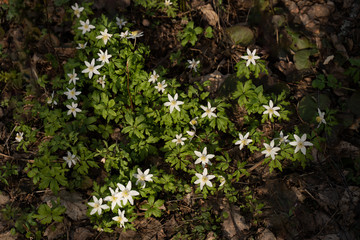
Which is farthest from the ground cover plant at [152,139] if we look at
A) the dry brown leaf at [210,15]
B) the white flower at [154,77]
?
the dry brown leaf at [210,15]

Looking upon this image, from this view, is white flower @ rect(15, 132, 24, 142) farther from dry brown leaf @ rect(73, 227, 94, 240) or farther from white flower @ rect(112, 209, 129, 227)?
white flower @ rect(112, 209, 129, 227)

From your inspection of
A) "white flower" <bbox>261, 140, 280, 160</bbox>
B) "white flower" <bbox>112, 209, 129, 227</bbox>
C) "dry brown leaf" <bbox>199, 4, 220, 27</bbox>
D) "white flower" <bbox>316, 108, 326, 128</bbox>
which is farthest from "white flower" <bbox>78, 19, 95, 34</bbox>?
"white flower" <bbox>316, 108, 326, 128</bbox>

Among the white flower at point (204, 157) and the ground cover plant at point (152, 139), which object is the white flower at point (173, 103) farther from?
the white flower at point (204, 157)

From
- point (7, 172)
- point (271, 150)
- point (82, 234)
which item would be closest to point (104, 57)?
point (7, 172)

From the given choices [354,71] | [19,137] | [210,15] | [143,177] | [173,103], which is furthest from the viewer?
[210,15]

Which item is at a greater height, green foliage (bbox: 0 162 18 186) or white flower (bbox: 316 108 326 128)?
white flower (bbox: 316 108 326 128)

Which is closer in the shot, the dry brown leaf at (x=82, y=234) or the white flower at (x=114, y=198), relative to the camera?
the white flower at (x=114, y=198)

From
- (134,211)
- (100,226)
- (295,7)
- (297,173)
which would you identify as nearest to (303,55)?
(295,7)

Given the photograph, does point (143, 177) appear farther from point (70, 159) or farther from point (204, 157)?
point (70, 159)

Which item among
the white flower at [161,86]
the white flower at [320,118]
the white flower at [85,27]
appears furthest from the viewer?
the white flower at [85,27]
